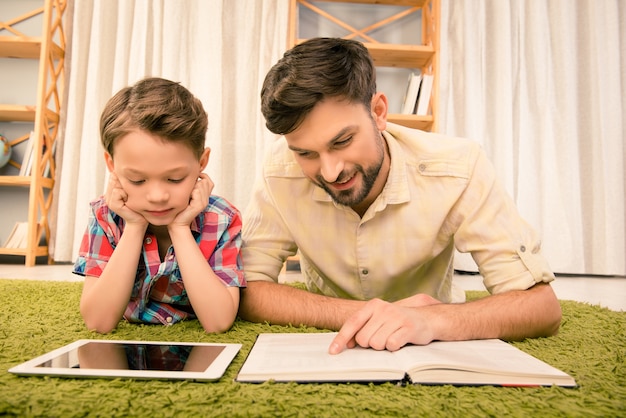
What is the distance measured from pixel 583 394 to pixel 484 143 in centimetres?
248

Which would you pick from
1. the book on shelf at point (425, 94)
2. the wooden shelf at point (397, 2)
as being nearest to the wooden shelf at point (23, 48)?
the wooden shelf at point (397, 2)

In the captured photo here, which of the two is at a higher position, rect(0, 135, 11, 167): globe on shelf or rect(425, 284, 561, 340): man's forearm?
rect(0, 135, 11, 167): globe on shelf

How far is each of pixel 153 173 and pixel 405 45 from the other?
2.15 meters

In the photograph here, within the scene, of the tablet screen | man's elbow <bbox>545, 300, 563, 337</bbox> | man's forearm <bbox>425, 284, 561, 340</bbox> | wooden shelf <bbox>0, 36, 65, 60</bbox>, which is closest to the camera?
the tablet screen

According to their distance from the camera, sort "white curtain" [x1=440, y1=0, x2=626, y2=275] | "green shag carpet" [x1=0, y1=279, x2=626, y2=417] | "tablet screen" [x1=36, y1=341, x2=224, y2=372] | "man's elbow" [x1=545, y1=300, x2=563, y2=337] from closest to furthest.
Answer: "green shag carpet" [x1=0, y1=279, x2=626, y2=417] < "tablet screen" [x1=36, y1=341, x2=224, y2=372] < "man's elbow" [x1=545, y1=300, x2=563, y2=337] < "white curtain" [x1=440, y1=0, x2=626, y2=275]

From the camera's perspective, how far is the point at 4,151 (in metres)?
2.86

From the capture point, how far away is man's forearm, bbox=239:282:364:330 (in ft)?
3.36

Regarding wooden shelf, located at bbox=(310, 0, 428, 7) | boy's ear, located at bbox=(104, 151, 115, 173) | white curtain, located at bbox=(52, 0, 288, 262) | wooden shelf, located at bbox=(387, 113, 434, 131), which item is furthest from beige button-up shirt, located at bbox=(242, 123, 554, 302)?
wooden shelf, located at bbox=(310, 0, 428, 7)

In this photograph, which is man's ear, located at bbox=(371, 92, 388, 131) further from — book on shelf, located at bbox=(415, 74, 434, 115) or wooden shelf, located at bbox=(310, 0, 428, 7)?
wooden shelf, located at bbox=(310, 0, 428, 7)

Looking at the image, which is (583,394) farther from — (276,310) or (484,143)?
(484,143)

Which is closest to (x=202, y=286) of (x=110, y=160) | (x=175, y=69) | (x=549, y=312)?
(x=110, y=160)

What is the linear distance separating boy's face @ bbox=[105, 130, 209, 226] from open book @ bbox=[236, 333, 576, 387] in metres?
0.37

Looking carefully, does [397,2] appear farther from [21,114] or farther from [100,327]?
[100,327]

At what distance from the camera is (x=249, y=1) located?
2.93 metres
